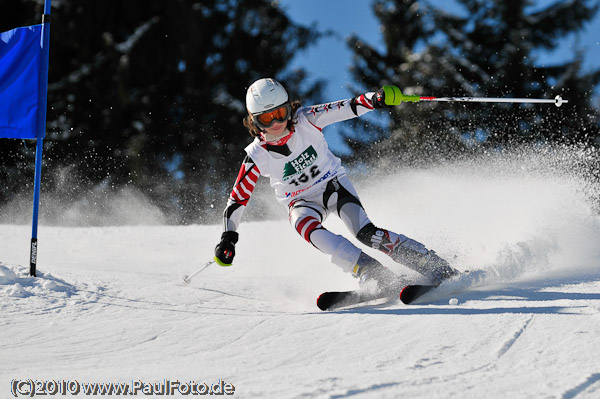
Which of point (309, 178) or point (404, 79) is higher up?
point (404, 79)

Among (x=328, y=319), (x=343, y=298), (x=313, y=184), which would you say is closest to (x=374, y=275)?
(x=343, y=298)

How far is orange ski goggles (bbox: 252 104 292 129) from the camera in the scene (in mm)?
4086

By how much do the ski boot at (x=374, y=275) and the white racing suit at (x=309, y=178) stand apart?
231 mm

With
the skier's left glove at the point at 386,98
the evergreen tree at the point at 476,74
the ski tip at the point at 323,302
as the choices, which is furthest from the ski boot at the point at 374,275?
the evergreen tree at the point at 476,74

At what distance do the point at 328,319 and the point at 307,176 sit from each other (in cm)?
127

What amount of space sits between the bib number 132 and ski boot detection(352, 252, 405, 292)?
2.37ft

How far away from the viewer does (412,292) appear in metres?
3.55

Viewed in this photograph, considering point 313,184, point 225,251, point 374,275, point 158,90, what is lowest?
point 374,275

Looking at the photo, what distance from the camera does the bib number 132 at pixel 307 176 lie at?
14.1 ft

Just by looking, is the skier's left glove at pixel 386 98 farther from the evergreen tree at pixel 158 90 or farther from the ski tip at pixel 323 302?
the evergreen tree at pixel 158 90

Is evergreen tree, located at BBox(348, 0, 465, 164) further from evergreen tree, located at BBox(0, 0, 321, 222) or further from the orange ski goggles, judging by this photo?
the orange ski goggles

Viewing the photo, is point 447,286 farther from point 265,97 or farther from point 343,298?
point 265,97

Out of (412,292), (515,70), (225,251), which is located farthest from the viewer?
(515,70)

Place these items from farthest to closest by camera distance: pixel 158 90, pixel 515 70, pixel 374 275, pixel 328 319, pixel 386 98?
1. pixel 158 90
2. pixel 515 70
3. pixel 386 98
4. pixel 374 275
5. pixel 328 319
